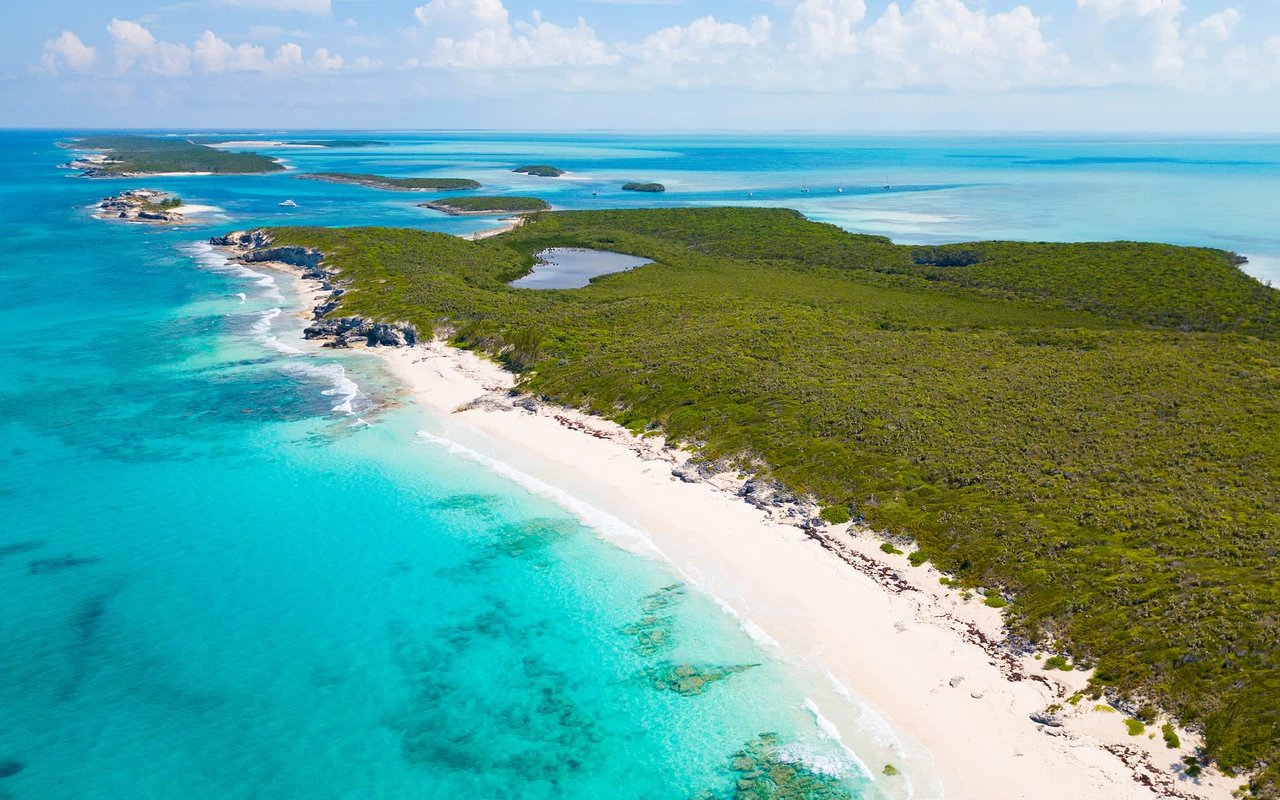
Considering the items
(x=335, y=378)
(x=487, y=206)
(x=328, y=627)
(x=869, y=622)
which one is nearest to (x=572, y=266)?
(x=335, y=378)

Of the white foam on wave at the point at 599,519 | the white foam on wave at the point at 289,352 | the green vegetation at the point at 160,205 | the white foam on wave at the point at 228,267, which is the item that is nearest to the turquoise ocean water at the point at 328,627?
the white foam on wave at the point at 599,519

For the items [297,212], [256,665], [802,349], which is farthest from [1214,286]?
[297,212]

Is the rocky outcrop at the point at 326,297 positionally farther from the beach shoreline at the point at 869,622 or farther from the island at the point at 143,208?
the island at the point at 143,208

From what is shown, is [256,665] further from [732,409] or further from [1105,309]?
[1105,309]

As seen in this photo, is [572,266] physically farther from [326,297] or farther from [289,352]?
[289,352]

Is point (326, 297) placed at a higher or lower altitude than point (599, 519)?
higher

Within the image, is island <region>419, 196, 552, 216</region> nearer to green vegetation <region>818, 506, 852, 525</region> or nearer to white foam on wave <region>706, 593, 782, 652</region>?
green vegetation <region>818, 506, 852, 525</region>
